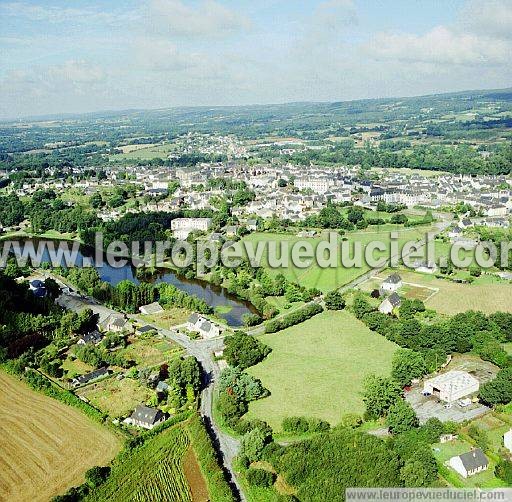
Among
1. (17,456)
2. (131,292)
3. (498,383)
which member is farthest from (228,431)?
(131,292)

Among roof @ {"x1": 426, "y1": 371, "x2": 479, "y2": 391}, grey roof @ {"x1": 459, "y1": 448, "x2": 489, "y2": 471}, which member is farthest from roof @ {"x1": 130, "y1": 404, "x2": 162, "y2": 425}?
roof @ {"x1": 426, "y1": 371, "x2": 479, "y2": 391}

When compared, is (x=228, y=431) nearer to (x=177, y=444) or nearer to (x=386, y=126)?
(x=177, y=444)

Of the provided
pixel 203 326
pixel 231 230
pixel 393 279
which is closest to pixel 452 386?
pixel 203 326

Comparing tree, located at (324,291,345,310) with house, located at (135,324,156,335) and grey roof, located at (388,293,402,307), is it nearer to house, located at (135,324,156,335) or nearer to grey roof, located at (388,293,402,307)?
grey roof, located at (388,293,402,307)

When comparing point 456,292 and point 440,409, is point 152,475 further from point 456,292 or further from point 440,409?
point 456,292

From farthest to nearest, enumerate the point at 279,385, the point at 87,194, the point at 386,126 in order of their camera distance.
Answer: the point at 386,126 → the point at 87,194 → the point at 279,385
